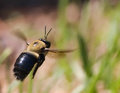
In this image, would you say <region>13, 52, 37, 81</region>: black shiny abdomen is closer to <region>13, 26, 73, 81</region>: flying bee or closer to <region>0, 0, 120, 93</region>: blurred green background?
<region>13, 26, 73, 81</region>: flying bee

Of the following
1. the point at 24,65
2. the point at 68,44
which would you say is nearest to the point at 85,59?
the point at 24,65

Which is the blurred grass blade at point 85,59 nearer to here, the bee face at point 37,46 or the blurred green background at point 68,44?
the blurred green background at point 68,44

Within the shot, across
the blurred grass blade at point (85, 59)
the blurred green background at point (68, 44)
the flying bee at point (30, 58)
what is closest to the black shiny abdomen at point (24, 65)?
the flying bee at point (30, 58)

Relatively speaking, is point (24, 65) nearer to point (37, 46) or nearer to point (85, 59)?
point (37, 46)

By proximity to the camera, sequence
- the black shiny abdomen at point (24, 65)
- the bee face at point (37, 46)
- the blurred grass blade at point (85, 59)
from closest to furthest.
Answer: the black shiny abdomen at point (24, 65)
the bee face at point (37, 46)
the blurred grass blade at point (85, 59)

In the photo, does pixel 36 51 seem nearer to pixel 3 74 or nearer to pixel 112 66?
pixel 112 66

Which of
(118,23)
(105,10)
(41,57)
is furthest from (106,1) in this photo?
(41,57)
